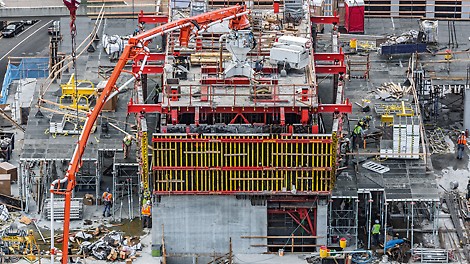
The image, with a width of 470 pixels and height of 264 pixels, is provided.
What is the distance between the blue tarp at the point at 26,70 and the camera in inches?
6944

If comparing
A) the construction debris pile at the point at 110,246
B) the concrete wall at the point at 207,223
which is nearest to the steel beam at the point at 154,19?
the construction debris pile at the point at 110,246

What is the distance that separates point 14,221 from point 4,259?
7390 mm

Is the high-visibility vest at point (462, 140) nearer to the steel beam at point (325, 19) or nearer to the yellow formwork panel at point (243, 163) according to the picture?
the steel beam at point (325, 19)

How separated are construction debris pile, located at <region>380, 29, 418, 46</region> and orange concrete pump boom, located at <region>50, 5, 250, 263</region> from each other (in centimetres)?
2379

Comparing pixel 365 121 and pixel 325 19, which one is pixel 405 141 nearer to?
pixel 365 121

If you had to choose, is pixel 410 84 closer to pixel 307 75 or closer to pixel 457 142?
pixel 457 142

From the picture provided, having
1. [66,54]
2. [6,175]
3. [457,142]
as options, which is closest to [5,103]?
[66,54]

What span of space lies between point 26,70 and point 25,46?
16697mm

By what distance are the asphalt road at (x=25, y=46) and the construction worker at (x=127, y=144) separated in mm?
39536

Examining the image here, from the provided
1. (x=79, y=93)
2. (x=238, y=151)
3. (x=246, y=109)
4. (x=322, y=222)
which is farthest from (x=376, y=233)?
(x=79, y=93)

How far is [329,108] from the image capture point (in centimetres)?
13988

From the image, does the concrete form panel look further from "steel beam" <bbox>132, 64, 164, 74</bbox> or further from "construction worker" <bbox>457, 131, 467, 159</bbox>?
"construction worker" <bbox>457, 131, 467, 159</bbox>

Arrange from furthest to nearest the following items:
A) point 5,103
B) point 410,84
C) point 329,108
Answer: point 5,103 → point 410,84 → point 329,108

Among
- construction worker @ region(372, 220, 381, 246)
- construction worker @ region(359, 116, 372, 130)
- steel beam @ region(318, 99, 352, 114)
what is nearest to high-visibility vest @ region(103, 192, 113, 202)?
steel beam @ region(318, 99, 352, 114)
